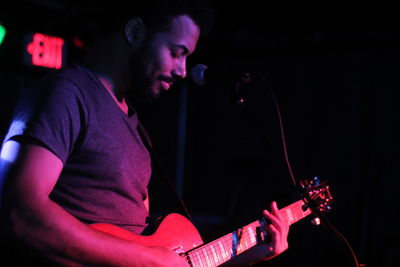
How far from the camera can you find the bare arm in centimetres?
124

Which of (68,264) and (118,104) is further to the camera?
(118,104)

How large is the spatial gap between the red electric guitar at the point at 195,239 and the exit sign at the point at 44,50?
3.51m

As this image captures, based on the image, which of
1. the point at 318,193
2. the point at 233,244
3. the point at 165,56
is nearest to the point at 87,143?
the point at 165,56

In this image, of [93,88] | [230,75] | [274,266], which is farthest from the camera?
[274,266]

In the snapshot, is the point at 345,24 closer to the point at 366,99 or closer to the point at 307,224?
the point at 366,99

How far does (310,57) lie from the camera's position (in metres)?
5.22

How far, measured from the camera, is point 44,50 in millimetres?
4863

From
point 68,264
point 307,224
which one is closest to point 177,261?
point 68,264

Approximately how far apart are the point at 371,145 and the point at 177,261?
12.3 ft

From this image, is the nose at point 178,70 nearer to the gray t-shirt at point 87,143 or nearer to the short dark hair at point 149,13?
the short dark hair at point 149,13

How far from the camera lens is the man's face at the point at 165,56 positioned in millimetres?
1789

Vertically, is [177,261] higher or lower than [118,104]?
lower

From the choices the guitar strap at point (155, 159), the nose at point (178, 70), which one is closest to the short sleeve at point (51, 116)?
the nose at point (178, 70)

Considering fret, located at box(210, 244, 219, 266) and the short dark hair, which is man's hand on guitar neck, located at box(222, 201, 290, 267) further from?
the short dark hair
